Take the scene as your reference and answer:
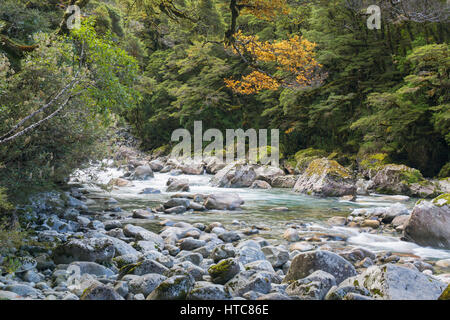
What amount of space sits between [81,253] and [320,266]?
2821 mm

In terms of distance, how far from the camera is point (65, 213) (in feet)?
23.7

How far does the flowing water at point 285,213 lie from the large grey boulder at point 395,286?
7.86 ft

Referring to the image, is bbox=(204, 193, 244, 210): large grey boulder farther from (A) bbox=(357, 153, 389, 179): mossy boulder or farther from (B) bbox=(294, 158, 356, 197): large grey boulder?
(A) bbox=(357, 153, 389, 179): mossy boulder

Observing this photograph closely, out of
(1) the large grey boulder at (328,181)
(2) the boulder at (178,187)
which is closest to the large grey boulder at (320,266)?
(1) the large grey boulder at (328,181)

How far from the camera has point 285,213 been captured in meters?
8.86

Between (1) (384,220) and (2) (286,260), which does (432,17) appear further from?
(2) (286,260)

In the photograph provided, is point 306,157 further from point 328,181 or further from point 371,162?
point 328,181

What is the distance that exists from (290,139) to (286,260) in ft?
57.0

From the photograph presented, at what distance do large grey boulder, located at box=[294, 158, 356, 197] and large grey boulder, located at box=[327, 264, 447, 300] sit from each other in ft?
26.3

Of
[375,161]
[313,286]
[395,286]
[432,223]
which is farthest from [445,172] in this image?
[313,286]

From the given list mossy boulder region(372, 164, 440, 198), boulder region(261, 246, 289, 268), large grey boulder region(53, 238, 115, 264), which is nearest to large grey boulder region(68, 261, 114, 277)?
large grey boulder region(53, 238, 115, 264)

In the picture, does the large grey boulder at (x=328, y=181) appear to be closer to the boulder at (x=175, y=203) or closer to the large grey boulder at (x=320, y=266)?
the boulder at (x=175, y=203)

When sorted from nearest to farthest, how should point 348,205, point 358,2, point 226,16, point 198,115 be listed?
point 348,205, point 358,2, point 226,16, point 198,115
